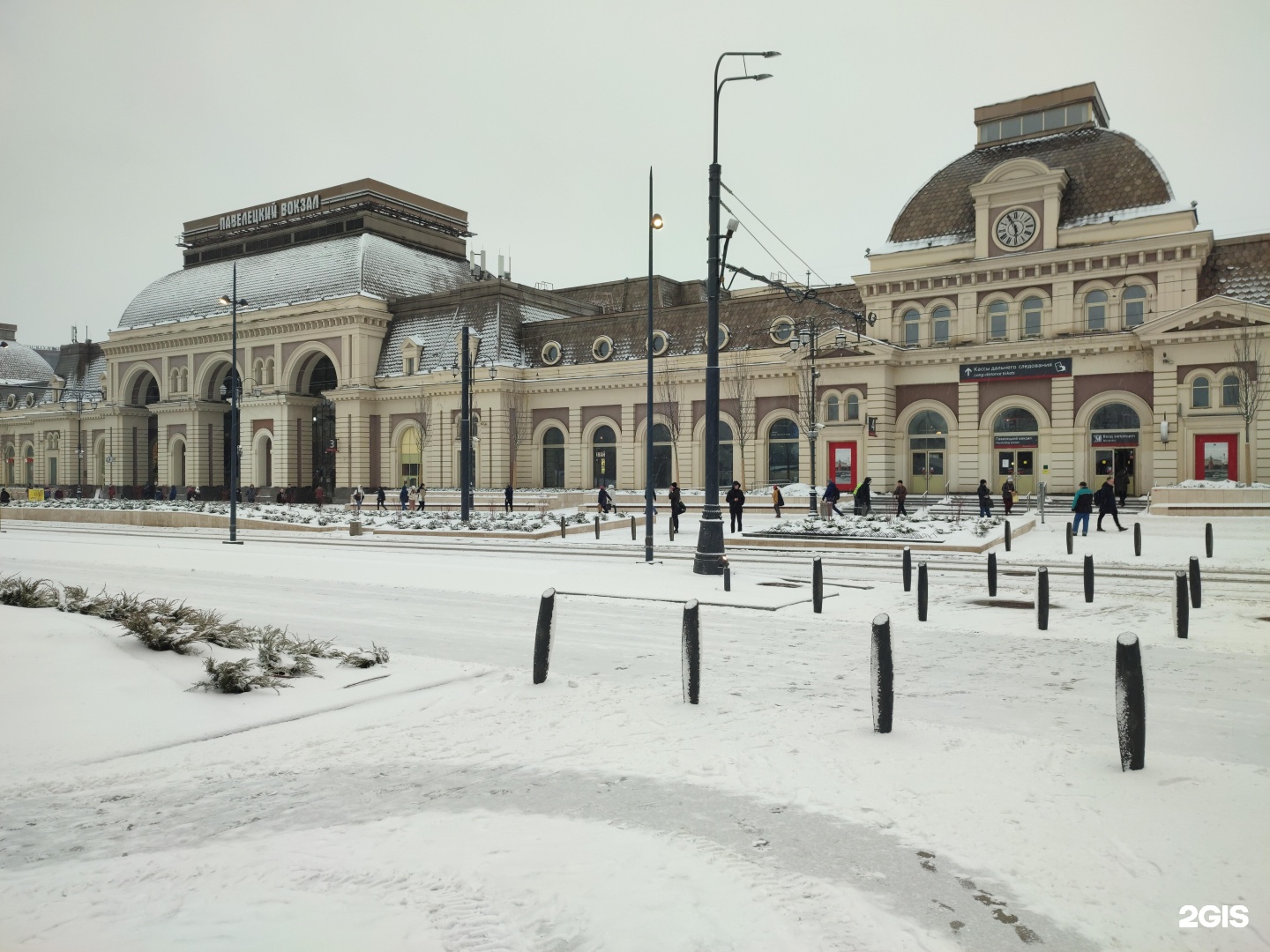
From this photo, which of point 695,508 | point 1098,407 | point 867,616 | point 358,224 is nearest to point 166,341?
point 358,224

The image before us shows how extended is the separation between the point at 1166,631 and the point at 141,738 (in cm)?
1148

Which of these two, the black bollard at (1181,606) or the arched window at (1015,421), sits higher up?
the arched window at (1015,421)

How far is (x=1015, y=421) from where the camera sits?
41.6 metres

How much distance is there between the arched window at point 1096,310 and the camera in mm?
39469

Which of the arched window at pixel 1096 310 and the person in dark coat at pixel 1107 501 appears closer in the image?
the person in dark coat at pixel 1107 501

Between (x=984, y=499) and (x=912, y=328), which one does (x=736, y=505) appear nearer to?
(x=984, y=499)

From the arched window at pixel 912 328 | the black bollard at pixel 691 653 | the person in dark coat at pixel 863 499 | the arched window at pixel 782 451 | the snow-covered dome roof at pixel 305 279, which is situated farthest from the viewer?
the snow-covered dome roof at pixel 305 279

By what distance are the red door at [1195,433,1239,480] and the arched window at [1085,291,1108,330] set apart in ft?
21.1

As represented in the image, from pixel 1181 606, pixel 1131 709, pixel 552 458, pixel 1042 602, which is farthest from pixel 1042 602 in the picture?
pixel 552 458

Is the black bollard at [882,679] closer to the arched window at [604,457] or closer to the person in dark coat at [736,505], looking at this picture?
the person in dark coat at [736,505]

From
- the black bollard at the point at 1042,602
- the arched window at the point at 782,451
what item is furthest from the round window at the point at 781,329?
the black bollard at the point at 1042,602

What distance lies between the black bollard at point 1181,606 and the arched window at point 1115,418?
31.9 metres

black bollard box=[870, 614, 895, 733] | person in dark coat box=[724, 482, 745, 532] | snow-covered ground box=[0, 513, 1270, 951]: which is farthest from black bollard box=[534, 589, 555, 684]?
person in dark coat box=[724, 482, 745, 532]

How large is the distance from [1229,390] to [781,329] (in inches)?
802
